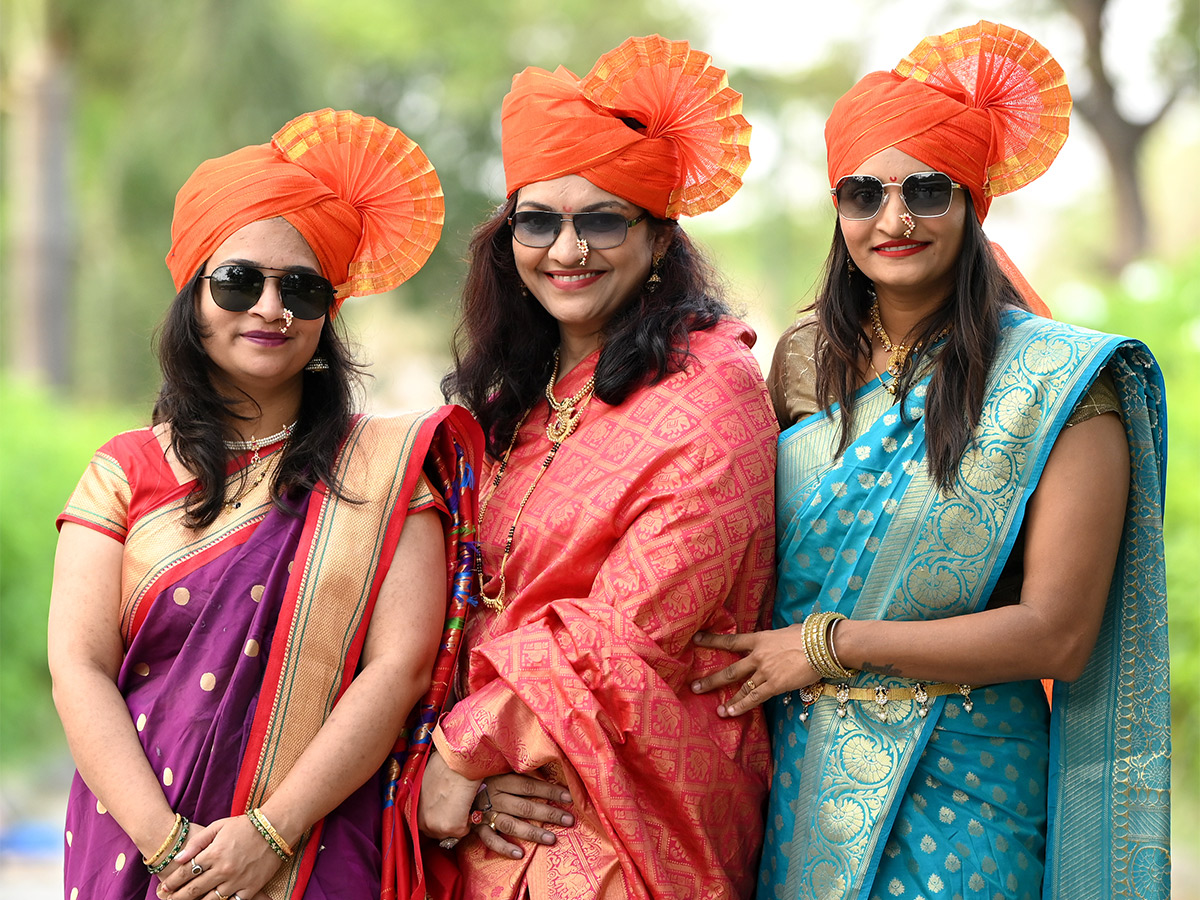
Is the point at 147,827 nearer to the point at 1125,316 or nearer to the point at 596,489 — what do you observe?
the point at 596,489

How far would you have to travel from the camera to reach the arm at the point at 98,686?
2.37m

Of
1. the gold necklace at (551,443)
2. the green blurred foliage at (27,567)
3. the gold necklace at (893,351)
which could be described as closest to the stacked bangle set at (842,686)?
the gold necklace at (893,351)

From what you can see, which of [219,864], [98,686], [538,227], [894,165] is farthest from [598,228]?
[219,864]

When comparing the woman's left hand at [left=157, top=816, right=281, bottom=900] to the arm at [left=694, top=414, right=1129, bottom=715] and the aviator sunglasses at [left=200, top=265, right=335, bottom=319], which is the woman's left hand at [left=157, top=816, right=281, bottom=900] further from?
the arm at [left=694, top=414, right=1129, bottom=715]

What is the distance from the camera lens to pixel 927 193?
8.20 feet

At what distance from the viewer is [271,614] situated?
2.48m

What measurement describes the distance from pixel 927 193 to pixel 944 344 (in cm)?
32

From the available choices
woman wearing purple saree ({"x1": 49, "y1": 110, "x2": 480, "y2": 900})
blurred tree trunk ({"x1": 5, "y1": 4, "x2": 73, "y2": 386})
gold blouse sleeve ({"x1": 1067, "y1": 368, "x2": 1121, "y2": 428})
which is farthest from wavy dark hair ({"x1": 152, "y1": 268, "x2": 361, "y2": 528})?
blurred tree trunk ({"x1": 5, "y1": 4, "x2": 73, "y2": 386})

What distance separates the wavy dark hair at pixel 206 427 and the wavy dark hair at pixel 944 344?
1109 mm

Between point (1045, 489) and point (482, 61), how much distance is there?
1335 cm

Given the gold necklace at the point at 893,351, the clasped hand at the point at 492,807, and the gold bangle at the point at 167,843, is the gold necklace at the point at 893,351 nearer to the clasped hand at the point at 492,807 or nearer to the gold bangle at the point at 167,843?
the clasped hand at the point at 492,807

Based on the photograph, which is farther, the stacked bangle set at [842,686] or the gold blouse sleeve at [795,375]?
the gold blouse sleeve at [795,375]

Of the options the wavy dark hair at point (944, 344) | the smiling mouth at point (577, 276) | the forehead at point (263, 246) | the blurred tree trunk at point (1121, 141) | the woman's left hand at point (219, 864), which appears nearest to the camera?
the woman's left hand at point (219, 864)

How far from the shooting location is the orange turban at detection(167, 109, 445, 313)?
2566 millimetres
